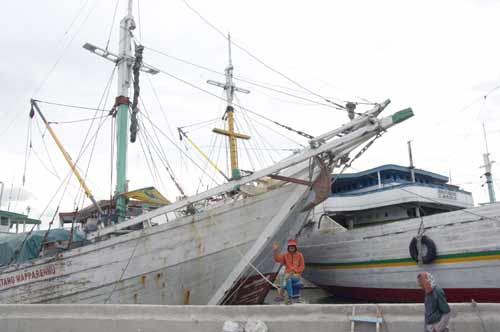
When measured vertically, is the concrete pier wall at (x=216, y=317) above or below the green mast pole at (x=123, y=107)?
below

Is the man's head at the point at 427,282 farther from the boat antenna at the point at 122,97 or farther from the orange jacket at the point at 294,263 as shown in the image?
the boat antenna at the point at 122,97

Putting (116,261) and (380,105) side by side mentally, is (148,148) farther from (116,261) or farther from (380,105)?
(380,105)

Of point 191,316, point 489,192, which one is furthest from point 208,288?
point 489,192

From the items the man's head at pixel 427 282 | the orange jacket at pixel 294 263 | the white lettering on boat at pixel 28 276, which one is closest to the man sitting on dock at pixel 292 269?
the orange jacket at pixel 294 263

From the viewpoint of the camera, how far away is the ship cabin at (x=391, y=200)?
15070mm

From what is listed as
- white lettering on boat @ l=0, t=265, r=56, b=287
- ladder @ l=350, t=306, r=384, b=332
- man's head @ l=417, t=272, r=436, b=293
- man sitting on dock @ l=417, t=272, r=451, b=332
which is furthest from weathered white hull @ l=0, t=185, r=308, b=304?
man sitting on dock @ l=417, t=272, r=451, b=332

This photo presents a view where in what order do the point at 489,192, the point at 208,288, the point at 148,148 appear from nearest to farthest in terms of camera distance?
the point at 208,288 < the point at 148,148 < the point at 489,192

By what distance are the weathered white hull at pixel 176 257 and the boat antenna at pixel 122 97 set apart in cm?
241

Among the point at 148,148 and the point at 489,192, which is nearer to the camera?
the point at 148,148

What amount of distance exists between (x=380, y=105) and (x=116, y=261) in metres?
7.21

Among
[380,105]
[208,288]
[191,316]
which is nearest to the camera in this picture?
[191,316]

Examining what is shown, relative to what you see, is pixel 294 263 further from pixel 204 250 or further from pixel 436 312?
pixel 436 312

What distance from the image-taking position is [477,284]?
337 inches

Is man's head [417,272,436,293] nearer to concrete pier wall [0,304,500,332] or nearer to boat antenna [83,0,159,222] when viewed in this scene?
concrete pier wall [0,304,500,332]
